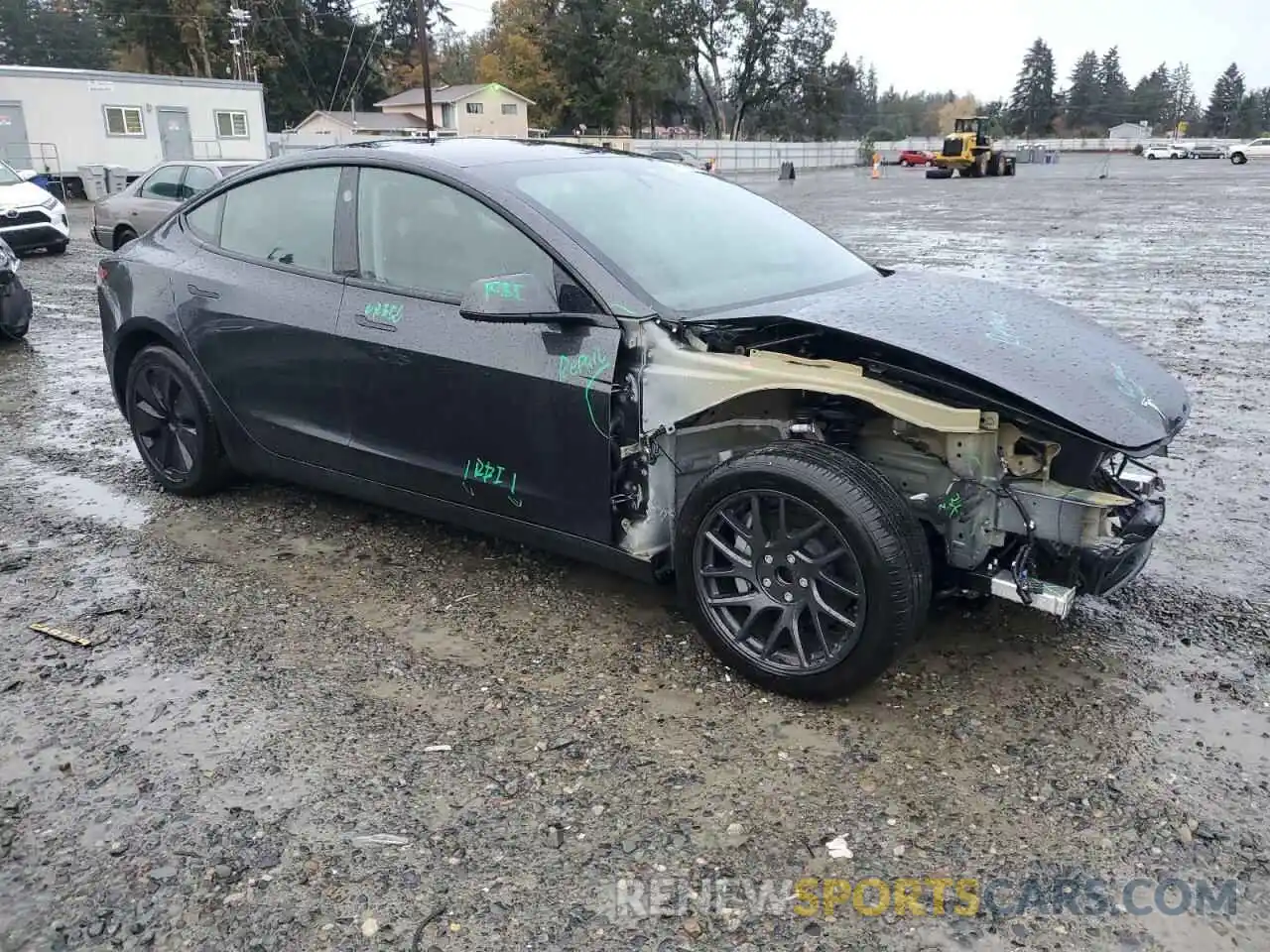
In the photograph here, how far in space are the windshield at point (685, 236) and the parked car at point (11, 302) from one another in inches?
261

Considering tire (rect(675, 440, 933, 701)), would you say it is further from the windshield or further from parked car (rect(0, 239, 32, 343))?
parked car (rect(0, 239, 32, 343))

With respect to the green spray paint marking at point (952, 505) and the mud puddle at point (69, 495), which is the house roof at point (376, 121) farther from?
the green spray paint marking at point (952, 505)

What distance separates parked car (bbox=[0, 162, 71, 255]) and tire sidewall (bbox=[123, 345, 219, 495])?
37.0 ft

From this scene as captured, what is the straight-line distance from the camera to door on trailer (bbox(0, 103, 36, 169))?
Answer: 1127 inches

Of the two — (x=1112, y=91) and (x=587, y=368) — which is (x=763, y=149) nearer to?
(x=587, y=368)

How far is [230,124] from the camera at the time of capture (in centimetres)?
3438

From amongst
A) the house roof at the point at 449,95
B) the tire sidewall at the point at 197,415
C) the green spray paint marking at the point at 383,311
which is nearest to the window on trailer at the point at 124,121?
the house roof at the point at 449,95

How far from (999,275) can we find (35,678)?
11.0m

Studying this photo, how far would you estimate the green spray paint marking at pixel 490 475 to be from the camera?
11.7 feet

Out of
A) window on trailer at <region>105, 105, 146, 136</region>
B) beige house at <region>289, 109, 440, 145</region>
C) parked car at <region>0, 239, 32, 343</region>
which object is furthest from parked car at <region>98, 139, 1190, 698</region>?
beige house at <region>289, 109, 440, 145</region>

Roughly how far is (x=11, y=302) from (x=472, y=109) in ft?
186

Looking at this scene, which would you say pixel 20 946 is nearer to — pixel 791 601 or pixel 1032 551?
pixel 791 601

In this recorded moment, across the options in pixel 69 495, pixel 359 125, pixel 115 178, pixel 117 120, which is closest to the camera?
pixel 69 495

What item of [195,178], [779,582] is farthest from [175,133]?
[779,582]
